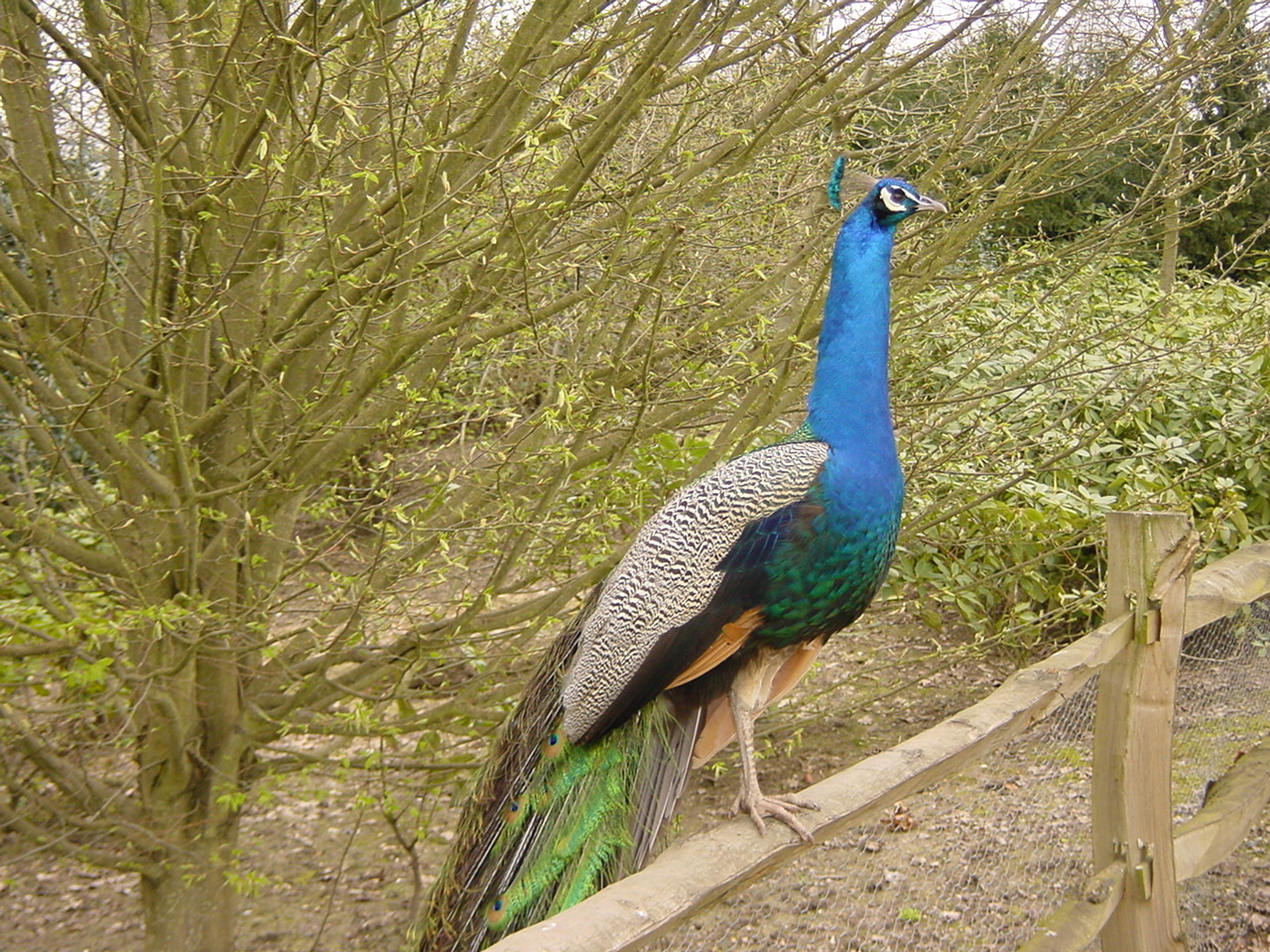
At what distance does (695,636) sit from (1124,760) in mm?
1113

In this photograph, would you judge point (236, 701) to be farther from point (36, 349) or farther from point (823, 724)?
point (823, 724)

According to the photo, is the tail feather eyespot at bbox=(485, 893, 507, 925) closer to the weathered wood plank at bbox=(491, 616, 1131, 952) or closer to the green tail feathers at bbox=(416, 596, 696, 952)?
the green tail feathers at bbox=(416, 596, 696, 952)

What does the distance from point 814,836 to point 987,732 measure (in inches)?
18.3

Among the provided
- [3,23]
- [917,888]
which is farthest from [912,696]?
[3,23]

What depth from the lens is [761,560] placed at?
8.09 ft

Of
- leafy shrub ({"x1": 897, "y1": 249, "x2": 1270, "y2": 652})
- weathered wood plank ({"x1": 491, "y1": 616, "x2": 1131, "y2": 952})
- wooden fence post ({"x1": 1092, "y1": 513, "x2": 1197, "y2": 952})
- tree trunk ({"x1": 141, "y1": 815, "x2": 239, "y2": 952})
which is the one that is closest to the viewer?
weathered wood plank ({"x1": 491, "y1": 616, "x2": 1131, "y2": 952})

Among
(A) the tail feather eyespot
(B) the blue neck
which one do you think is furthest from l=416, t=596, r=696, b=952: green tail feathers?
(B) the blue neck

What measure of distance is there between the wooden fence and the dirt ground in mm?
542

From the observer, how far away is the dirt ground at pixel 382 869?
3.51 m

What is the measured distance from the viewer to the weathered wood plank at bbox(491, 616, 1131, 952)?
5.06 feet

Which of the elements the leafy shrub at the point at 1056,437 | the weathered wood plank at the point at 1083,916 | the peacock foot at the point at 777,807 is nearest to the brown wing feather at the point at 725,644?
the peacock foot at the point at 777,807

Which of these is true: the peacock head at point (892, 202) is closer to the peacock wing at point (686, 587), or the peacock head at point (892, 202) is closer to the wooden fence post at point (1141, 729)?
the peacock wing at point (686, 587)

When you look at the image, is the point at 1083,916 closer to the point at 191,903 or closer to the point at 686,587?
the point at 686,587

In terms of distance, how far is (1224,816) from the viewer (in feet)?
10.3
